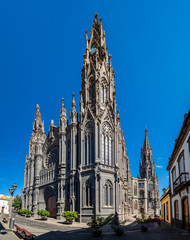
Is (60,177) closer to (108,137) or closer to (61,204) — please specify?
(61,204)

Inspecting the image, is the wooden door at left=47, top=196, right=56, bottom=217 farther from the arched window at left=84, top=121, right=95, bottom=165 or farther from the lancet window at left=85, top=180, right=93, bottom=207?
the arched window at left=84, top=121, right=95, bottom=165

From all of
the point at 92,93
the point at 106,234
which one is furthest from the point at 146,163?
the point at 106,234

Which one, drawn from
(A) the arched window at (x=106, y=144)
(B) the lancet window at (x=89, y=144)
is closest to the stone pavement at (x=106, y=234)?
(B) the lancet window at (x=89, y=144)

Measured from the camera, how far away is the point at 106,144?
39.0 meters

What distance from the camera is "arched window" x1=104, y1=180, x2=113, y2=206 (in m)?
35.9

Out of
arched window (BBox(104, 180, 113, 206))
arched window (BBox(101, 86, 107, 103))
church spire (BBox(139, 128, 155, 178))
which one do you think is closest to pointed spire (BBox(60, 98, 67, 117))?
arched window (BBox(101, 86, 107, 103))

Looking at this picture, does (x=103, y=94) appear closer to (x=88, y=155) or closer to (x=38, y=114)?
(x=88, y=155)

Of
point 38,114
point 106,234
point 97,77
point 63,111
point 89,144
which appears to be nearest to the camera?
point 106,234

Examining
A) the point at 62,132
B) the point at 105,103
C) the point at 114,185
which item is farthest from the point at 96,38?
the point at 114,185

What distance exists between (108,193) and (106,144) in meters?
7.74

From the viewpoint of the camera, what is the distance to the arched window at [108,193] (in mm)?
35906

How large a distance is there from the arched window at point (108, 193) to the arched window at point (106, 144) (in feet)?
11.2

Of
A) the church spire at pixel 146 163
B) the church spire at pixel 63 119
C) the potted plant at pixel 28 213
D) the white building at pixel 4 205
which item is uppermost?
the church spire at pixel 63 119

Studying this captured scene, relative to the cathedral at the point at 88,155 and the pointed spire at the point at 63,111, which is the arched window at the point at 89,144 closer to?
the cathedral at the point at 88,155
